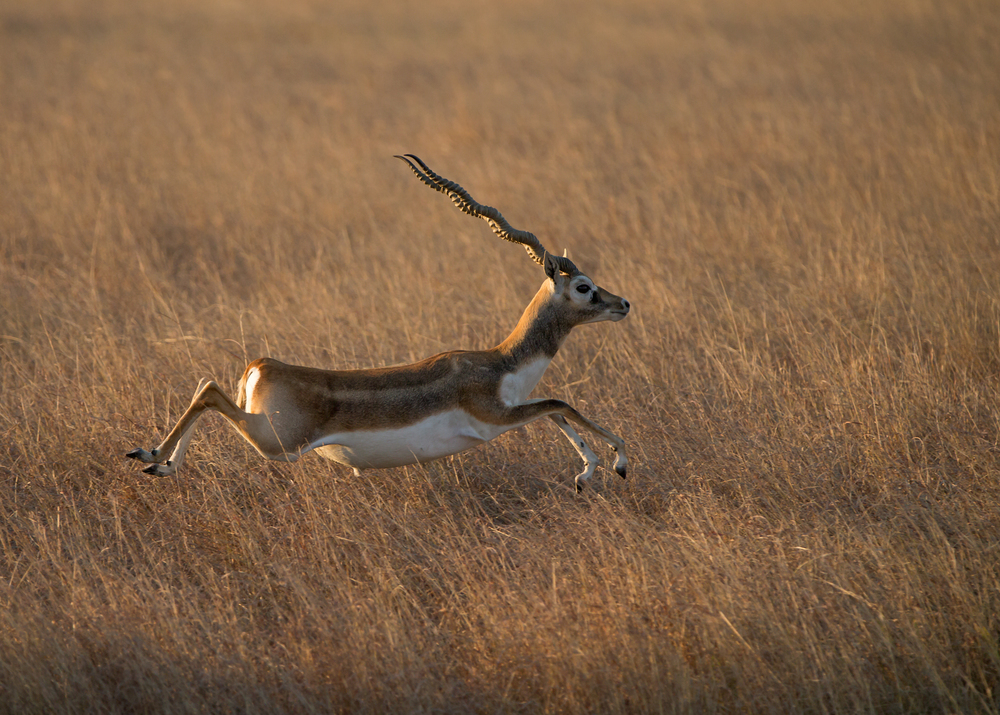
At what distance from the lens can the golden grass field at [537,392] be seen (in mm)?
3375

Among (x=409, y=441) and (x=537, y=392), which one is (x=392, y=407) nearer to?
(x=409, y=441)

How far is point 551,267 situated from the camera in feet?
14.2

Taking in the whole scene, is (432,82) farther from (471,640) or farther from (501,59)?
(471,640)

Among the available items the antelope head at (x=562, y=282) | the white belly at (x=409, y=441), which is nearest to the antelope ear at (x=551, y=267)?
the antelope head at (x=562, y=282)

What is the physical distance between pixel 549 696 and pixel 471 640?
463mm

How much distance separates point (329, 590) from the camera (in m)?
3.98

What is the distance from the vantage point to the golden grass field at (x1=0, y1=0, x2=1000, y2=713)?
3375 millimetres

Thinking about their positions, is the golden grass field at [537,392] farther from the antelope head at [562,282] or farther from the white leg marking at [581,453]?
the antelope head at [562,282]

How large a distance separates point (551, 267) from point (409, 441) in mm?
1079

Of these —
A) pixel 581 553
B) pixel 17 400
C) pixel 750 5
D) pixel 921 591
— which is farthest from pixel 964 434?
pixel 750 5

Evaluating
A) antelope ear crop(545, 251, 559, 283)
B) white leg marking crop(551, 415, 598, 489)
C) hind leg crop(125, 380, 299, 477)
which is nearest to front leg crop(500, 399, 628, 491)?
white leg marking crop(551, 415, 598, 489)

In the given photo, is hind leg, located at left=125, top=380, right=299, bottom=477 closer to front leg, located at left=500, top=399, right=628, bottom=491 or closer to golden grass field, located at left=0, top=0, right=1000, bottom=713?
golden grass field, located at left=0, top=0, right=1000, bottom=713

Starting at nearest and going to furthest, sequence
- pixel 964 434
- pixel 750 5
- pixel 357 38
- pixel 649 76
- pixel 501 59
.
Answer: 1. pixel 964 434
2. pixel 649 76
3. pixel 501 59
4. pixel 357 38
5. pixel 750 5

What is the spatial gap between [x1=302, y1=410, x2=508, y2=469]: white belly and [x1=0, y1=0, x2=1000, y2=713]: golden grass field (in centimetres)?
39
